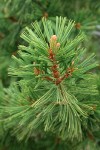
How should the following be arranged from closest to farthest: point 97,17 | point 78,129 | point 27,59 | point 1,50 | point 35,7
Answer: point 27,59
point 78,129
point 35,7
point 97,17
point 1,50

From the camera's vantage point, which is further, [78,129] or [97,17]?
[97,17]

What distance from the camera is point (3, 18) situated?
5.40 feet

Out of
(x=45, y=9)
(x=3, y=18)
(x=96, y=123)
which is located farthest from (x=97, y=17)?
(x=96, y=123)

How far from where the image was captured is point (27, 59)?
3.39 ft

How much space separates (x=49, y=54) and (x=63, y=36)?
72 millimetres

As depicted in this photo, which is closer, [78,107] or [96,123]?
[78,107]

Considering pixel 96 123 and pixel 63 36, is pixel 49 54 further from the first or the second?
pixel 96 123

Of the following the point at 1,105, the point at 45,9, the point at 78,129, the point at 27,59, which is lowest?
the point at 78,129

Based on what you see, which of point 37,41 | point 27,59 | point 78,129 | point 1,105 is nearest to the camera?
point 37,41

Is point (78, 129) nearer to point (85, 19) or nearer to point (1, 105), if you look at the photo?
point (1, 105)

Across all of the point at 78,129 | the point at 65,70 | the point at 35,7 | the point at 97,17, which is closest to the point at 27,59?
the point at 65,70

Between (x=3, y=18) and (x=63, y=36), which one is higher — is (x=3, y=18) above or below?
above

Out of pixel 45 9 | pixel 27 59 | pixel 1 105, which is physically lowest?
pixel 1 105

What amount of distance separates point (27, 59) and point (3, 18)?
0.67 meters
